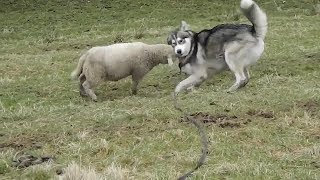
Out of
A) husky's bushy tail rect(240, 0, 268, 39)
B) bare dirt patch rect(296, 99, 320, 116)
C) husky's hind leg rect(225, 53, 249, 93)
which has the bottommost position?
husky's hind leg rect(225, 53, 249, 93)

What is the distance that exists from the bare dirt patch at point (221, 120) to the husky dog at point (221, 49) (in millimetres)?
2002

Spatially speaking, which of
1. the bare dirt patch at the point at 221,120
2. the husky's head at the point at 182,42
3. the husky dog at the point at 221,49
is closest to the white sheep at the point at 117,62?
the husky's head at the point at 182,42

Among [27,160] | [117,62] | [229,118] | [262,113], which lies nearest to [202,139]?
[229,118]

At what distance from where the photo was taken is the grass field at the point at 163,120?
6.20 m

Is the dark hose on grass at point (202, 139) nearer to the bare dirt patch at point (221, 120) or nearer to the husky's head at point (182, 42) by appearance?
the bare dirt patch at point (221, 120)

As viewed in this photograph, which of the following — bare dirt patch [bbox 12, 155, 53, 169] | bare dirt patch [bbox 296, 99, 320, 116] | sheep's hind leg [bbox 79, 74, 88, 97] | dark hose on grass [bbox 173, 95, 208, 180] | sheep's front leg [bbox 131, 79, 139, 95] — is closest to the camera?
dark hose on grass [bbox 173, 95, 208, 180]

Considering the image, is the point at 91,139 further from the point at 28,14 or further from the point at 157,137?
the point at 28,14

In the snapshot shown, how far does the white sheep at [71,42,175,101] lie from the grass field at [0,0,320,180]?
0.38 metres

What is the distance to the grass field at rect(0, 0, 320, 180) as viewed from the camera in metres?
6.20

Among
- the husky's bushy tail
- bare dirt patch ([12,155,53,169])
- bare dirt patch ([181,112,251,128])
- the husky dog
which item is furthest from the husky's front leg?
bare dirt patch ([12,155,53,169])

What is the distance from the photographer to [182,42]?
34.9 ft

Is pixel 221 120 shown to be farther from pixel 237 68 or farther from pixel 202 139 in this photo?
pixel 237 68

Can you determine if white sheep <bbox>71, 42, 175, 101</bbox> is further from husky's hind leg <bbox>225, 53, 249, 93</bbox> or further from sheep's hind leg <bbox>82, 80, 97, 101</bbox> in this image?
husky's hind leg <bbox>225, 53, 249, 93</bbox>

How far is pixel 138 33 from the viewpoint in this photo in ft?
60.1
